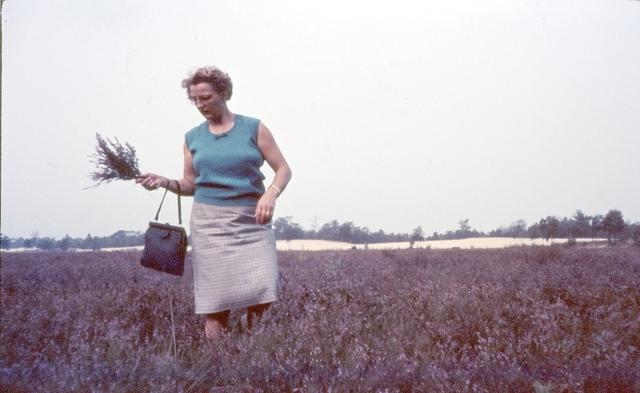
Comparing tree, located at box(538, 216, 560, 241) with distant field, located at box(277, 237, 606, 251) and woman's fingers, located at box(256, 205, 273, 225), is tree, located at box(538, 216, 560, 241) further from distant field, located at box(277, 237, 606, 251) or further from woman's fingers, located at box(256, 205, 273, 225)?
woman's fingers, located at box(256, 205, 273, 225)

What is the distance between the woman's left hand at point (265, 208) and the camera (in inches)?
109

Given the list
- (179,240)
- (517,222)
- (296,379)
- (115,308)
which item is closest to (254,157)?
(179,240)

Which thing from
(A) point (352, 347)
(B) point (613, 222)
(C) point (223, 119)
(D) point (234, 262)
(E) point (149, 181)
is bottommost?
(A) point (352, 347)

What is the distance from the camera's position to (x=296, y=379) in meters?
2.15

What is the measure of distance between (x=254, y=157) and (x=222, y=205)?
1.04 feet

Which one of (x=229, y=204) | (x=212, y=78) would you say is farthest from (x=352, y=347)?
(x=212, y=78)

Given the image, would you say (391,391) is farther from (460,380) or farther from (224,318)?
(224,318)

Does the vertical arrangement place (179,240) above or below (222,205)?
below

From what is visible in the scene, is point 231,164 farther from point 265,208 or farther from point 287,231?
point 287,231

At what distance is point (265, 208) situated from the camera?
2771 millimetres

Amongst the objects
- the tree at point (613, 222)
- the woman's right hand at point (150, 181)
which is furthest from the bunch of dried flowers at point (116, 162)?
the tree at point (613, 222)

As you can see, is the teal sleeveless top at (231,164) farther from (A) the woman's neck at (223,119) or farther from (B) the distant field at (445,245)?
(B) the distant field at (445,245)

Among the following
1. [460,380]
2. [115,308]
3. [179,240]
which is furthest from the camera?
[115,308]

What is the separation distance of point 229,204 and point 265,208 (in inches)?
12.3
